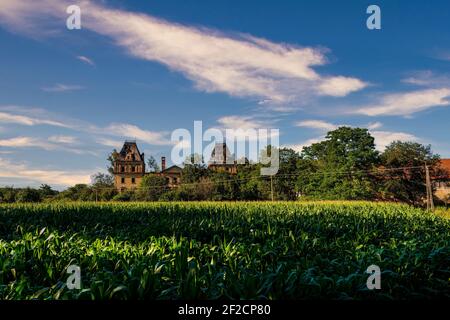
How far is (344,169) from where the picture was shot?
196 ft

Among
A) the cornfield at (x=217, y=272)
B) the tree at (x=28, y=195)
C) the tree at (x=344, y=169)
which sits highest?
the tree at (x=344, y=169)

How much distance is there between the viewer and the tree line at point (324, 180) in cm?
5862

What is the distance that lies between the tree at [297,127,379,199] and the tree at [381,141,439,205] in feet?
11.2

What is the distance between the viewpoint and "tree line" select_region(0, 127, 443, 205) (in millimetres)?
58625

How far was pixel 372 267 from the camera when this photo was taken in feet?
19.1

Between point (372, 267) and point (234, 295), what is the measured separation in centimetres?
240

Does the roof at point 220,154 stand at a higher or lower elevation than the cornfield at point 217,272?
→ higher

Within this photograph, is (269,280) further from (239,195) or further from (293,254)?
(239,195)

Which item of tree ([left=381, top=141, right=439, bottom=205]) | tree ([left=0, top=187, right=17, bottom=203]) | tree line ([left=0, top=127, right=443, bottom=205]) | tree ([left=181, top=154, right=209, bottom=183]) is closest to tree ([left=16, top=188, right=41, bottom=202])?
tree ([left=0, top=187, right=17, bottom=203])

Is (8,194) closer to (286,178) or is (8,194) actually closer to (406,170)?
(286,178)

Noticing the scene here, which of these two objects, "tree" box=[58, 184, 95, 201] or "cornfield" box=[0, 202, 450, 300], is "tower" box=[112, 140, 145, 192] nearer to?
"tree" box=[58, 184, 95, 201]

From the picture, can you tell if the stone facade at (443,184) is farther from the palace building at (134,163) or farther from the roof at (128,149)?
the roof at (128,149)

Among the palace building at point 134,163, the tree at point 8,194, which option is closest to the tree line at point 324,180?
the tree at point 8,194

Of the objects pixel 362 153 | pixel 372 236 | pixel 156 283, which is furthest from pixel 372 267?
pixel 362 153
